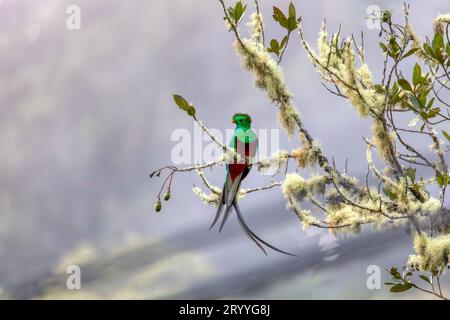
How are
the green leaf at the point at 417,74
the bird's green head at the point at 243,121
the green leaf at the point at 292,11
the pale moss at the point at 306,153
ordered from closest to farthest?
the green leaf at the point at 417,74, the green leaf at the point at 292,11, the pale moss at the point at 306,153, the bird's green head at the point at 243,121

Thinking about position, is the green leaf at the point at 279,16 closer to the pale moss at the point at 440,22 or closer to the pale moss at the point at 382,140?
the pale moss at the point at 382,140

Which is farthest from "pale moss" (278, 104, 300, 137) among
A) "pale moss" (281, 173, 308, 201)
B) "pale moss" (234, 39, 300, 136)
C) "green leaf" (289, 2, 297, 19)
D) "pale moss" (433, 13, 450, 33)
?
"pale moss" (433, 13, 450, 33)

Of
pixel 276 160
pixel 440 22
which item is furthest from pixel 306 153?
→ pixel 440 22

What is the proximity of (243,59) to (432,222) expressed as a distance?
2.37 feet

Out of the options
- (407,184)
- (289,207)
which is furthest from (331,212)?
(407,184)

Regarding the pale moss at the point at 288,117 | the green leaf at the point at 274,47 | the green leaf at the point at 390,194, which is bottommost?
the green leaf at the point at 390,194

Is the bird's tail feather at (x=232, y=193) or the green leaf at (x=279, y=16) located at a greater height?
the green leaf at (x=279, y=16)

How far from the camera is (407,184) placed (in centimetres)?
152

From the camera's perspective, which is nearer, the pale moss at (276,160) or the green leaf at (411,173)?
the green leaf at (411,173)

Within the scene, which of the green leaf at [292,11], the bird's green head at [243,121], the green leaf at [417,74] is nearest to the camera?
the green leaf at [417,74]

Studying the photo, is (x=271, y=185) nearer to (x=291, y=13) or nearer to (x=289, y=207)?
(x=289, y=207)

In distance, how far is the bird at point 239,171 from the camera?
1643mm

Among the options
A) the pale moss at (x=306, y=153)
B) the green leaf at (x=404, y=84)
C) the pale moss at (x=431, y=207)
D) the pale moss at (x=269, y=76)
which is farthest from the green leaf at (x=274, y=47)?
the pale moss at (x=431, y=207)

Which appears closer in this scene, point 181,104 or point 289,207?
point 181,104
